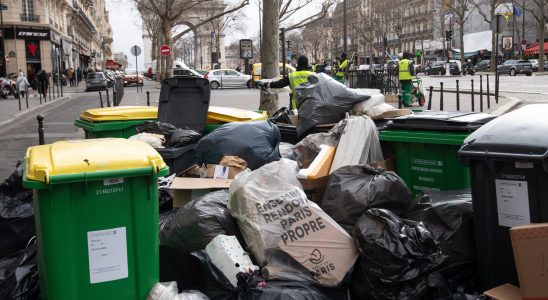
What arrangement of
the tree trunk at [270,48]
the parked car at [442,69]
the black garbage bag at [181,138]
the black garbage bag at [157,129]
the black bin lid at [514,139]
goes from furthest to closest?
the parked car at [442,69] < the tree trunk at [270,48] < the black garbage bag at [157,129] < the black garbage bag at [181,138] < the black bin lid at [514,139]

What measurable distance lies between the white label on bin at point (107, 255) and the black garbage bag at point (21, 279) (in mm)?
727

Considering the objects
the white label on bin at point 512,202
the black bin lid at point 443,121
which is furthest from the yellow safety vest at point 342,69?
the white label on bin at point 512,202

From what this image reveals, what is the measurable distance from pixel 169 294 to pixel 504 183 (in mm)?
1913

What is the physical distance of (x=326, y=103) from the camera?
5.66m

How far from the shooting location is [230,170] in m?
4.50

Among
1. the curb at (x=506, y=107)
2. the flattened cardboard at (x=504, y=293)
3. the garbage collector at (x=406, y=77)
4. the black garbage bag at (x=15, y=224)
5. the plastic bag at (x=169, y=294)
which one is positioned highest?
the garbage collector at (x=406, y=77)

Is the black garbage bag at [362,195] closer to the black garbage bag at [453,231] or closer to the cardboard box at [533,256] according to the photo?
the black garbage bag at [453,231]

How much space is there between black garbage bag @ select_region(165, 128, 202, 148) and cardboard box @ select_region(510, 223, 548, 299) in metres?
3.53

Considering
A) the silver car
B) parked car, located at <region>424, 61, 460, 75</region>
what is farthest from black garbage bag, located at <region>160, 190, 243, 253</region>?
parked car, located at <region>424, 61, 460, 75</region>

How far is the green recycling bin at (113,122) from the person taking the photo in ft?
20.8

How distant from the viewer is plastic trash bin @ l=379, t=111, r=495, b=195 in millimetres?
4195

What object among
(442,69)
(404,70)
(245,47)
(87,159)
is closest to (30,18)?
(245,47)

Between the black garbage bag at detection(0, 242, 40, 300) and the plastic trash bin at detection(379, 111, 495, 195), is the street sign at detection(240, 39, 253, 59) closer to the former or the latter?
the plastic trash bin at detection(379, 111, 495, 195)

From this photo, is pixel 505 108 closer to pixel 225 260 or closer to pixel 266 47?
pixel 266 47
